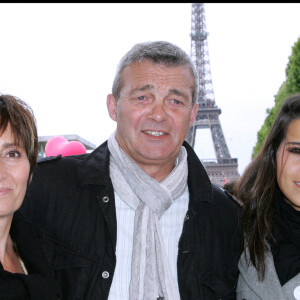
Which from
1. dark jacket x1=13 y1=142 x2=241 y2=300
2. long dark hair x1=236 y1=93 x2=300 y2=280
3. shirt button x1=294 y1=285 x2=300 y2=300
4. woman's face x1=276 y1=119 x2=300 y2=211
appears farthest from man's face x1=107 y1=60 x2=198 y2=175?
shirt button x1=294 y1=285 x2=300 y2=300

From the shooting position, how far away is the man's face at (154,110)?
10.8 feet

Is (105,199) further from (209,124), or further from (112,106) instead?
(209,124)

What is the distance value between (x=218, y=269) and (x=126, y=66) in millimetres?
1607

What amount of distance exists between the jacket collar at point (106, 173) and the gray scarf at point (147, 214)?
68 millimetres

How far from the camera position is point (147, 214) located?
3.13 metres

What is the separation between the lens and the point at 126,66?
3.41m

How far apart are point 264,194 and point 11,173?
1.81 m

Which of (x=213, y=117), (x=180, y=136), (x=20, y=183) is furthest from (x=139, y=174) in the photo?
(x=213, y=117)

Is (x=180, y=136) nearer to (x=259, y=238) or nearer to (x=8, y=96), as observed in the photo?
(x=259, y=238)

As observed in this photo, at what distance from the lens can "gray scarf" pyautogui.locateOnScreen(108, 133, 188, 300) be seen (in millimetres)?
2977

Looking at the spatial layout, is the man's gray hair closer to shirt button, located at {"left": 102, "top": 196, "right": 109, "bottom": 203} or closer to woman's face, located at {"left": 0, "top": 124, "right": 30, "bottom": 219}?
shirt button, located at {"left": 102, "top": 196, "right": 109, "bottom": 203}

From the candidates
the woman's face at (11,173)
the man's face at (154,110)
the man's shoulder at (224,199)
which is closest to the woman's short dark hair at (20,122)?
the woman's face at (11,173)

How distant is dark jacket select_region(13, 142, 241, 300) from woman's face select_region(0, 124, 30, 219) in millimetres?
504

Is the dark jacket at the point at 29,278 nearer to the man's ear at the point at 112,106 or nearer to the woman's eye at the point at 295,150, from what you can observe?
the man's ear at the point at 112,106
